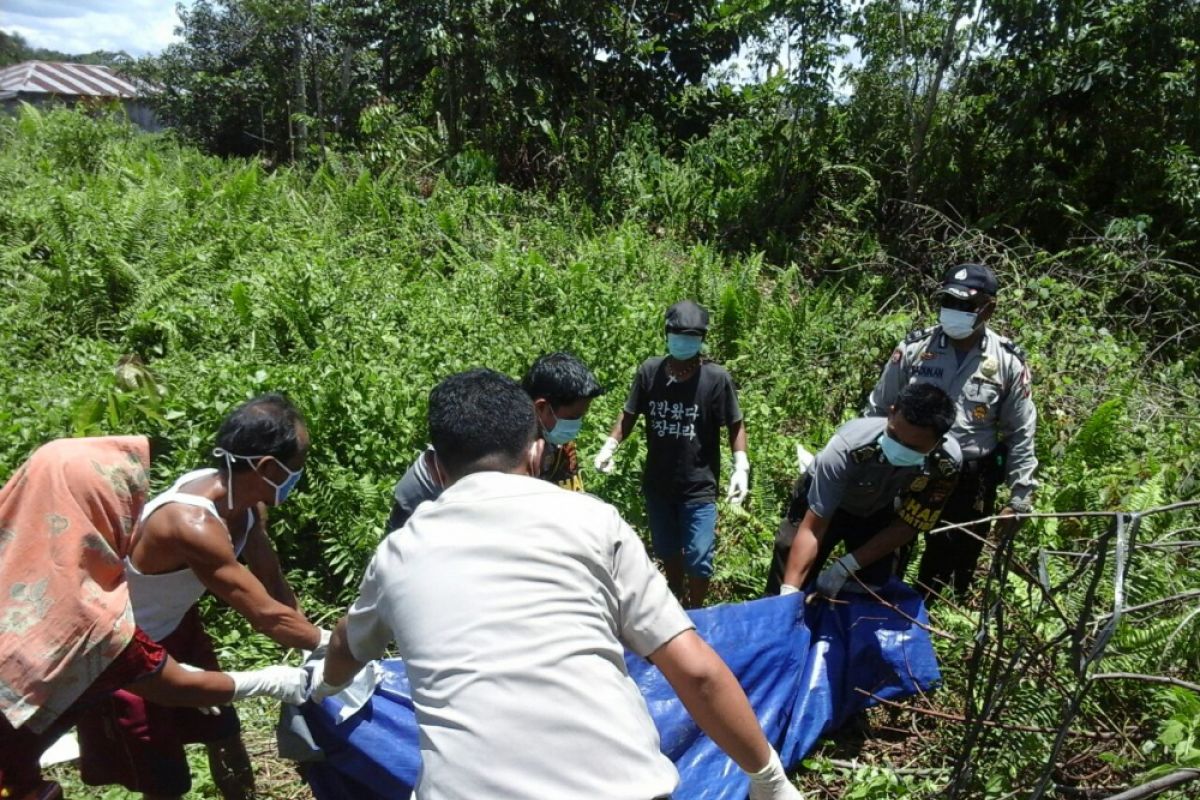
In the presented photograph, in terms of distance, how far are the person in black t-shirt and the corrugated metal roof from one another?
93.4 ft

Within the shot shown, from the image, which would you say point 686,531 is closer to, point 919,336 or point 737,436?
point 737,436

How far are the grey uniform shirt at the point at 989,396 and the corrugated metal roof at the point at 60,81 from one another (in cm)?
2907

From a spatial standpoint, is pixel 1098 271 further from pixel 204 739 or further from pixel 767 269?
pixel 204 739

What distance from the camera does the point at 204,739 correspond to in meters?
2.70

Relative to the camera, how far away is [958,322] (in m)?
3.74

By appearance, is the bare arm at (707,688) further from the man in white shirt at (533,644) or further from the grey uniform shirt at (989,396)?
the grey uniform shirt at (989,396)

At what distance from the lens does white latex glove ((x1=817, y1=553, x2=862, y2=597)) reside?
10.2 ft

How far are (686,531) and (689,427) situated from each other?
49 centimetres

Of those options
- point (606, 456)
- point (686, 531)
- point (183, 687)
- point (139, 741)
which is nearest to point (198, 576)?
point (183, 687)

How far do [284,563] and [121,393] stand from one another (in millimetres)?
1314

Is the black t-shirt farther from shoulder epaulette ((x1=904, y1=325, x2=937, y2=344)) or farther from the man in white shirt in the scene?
the man in white shirt

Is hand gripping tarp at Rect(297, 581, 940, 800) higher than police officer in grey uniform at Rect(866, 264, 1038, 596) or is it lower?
lower

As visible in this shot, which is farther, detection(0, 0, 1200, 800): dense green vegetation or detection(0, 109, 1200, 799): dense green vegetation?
detection(0, 109, 1200, 799): dense green vegetation

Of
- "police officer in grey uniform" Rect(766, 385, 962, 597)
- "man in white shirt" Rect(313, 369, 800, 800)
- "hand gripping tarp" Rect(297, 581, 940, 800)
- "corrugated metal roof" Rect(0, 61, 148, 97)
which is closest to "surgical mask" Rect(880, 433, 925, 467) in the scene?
"police officer in grey uniform" Rect(766, 385, 962, 597)
